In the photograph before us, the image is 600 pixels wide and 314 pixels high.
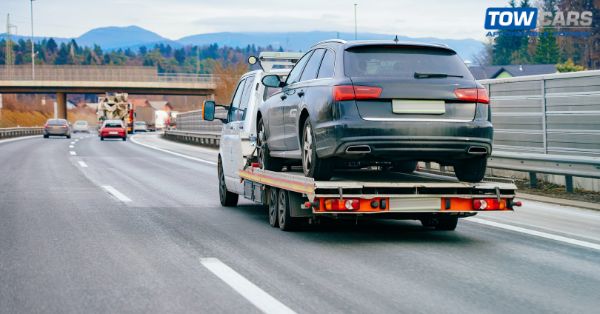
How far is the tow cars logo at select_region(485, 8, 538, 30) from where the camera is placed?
78625 millimetres

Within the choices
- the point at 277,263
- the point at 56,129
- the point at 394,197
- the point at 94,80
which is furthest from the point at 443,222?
the point at 94,80

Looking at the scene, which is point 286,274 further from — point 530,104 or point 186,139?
point 186,139

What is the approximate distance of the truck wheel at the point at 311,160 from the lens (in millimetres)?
9492

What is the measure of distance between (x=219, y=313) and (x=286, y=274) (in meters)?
1.51

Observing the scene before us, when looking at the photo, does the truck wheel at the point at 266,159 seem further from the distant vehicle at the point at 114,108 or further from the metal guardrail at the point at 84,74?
the metal guardrail at the point at 84,74

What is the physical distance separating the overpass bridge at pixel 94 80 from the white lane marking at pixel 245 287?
95.0m

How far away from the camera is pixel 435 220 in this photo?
10688 mm

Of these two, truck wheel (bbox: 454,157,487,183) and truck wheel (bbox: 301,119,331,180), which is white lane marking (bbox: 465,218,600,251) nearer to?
truck wheel (bbox: 454,157,487,183)

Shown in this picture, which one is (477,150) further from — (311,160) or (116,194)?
(116,194)

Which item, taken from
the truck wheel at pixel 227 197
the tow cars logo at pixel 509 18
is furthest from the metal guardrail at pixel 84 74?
the truck wheel at pixel 227 197

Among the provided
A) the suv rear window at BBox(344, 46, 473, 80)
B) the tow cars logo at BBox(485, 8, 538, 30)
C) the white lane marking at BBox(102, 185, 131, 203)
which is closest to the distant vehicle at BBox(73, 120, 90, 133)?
the tow cars logo at BBox(485, 8, 538, 30)

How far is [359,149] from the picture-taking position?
29.3 ft

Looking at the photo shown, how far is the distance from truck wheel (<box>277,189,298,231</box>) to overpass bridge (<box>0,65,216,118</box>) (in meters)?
92.6

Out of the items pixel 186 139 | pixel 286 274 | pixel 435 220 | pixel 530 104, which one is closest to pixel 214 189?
pixel 530 104
